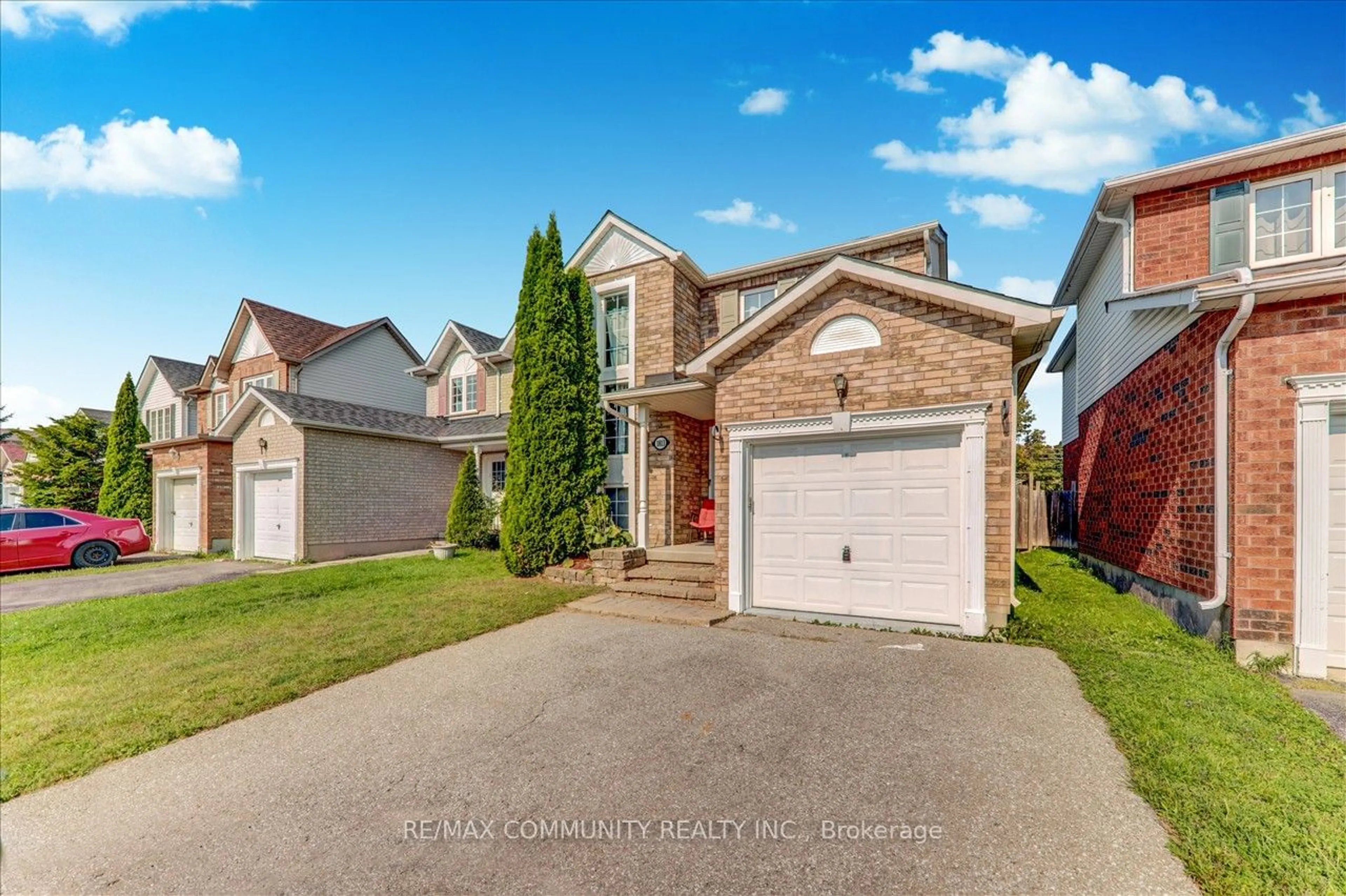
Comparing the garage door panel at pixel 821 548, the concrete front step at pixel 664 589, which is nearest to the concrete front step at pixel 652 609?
the concrete front step at pixel 664 589

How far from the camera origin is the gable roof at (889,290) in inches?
236

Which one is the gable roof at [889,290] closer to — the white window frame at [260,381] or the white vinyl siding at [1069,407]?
the white vinyl siding at [1069,407]

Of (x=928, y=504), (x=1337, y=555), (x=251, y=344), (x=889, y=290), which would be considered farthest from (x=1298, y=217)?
(x=251, y=344)

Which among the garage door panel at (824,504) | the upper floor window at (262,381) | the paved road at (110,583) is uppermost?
the upper floor window at (262,381)

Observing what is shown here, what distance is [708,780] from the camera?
3.45 meters

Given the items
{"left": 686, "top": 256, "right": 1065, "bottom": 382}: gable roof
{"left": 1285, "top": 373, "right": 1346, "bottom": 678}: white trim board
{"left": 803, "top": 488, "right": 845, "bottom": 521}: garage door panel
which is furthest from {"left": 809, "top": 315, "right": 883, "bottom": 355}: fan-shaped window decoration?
{"left": 1285, "top": 373, "right": 1346, "bottom": 678}: white trim board

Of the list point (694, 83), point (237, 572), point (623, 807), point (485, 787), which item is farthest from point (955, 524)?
point (237, 572)

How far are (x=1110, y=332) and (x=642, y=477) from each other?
8.53 metres

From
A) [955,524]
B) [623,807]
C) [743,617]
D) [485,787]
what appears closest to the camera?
[623,807]

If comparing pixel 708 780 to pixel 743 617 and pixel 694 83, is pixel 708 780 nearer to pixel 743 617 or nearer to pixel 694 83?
pixel 743 617

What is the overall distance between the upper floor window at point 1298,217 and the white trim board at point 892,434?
206 inches

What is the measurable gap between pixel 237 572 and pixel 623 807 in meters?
12.4

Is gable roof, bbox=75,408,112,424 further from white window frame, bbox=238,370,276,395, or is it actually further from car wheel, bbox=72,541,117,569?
car wheel, bbox=72,541,117,569

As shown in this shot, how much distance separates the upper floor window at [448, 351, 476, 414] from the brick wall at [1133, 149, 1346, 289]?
15376 millimetres
